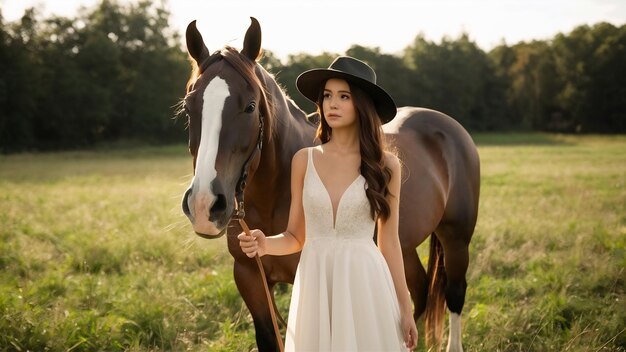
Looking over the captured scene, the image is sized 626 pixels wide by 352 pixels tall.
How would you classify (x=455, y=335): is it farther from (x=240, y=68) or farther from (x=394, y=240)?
(x=240, y=68)

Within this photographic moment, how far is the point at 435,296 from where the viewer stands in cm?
415

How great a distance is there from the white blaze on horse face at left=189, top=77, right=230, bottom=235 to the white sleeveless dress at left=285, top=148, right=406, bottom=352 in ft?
1.45

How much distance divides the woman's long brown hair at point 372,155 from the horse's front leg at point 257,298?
110 centimetres

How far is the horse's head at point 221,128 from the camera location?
6.55ft

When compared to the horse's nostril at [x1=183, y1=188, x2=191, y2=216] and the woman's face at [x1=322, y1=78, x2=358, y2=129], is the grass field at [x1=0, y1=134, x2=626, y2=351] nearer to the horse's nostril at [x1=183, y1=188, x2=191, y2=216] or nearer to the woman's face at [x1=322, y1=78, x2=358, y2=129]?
the horse's nostril at [x1=183, y1=188, x2=191, y2=216]

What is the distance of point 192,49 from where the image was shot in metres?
2.53

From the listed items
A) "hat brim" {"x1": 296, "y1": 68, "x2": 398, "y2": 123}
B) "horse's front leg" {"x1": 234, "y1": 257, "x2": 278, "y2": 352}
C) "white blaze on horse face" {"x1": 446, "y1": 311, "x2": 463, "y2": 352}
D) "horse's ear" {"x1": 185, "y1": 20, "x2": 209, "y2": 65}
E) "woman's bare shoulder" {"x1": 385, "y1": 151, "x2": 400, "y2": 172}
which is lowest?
"white blaze on horse face" {"x1": 446, "y1": 311, "x2": 463, "y2": 352}

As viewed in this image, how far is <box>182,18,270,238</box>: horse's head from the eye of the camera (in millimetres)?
1995

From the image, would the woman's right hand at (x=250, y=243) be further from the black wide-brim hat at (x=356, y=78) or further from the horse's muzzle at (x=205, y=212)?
the black wide-brim hat at (x=356, y=78)

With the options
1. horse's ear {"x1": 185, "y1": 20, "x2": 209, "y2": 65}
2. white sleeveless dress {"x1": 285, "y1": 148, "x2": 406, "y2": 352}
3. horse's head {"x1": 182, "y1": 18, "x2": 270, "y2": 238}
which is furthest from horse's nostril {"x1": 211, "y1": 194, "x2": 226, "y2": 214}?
horse's ear {"x1": 185, "y1": 20, "x2": 209, "y2": 65}

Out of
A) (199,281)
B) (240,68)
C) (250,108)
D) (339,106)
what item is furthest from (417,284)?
(240,68)

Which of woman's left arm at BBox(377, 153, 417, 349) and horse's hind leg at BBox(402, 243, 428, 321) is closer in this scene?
woman's left arm at BBox(377, 153, 417, 349)

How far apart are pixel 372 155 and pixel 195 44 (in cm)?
114

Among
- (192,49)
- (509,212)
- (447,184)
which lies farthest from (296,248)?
(509,212)
